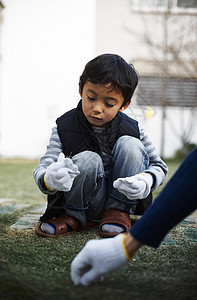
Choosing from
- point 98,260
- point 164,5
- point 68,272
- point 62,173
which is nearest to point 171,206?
point 98,260

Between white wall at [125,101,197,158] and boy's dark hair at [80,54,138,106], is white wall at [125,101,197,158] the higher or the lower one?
the lower one

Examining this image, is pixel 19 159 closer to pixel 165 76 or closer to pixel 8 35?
pixel 8 35

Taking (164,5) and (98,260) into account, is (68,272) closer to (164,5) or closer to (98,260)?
(98,260)

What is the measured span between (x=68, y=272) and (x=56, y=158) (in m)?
0.55

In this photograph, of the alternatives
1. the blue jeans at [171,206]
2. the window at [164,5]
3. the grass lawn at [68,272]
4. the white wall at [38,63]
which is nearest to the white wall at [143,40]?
the window at [164,5]

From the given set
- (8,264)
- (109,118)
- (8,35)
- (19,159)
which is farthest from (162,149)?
(8,264)

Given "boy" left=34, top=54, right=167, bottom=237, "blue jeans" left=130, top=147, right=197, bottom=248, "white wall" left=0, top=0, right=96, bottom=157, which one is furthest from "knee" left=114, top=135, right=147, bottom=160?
"white wall" left=0, top=0, right=96, bottom=157

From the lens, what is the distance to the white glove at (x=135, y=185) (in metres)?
1.19

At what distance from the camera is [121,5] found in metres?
6.96

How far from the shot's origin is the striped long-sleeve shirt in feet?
4.40

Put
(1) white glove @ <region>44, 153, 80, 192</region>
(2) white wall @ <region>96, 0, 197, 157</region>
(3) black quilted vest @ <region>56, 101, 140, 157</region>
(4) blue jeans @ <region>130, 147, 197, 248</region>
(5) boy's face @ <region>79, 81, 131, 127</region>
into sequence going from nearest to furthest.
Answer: (4) blue jeans @ <region>130, 147, 197, 248</region>
(1) white glove @ <region>44, 153, 80, 192</region>
(5) boy's face @ <region>79, 81, 131, 127</region>
(3) black quilted vest @ <region>56, 101, 140, 157</region>
(2) white wall @ <region>96, 0, 197, 157</region>

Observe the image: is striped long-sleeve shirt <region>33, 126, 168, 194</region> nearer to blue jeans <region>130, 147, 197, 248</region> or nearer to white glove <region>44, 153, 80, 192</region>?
white glove <region>44, 153, 80, 192</region>

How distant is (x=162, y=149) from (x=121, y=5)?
290 cm

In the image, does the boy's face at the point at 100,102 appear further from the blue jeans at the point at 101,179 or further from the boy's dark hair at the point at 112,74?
the blue jeans at the point at 101,179
